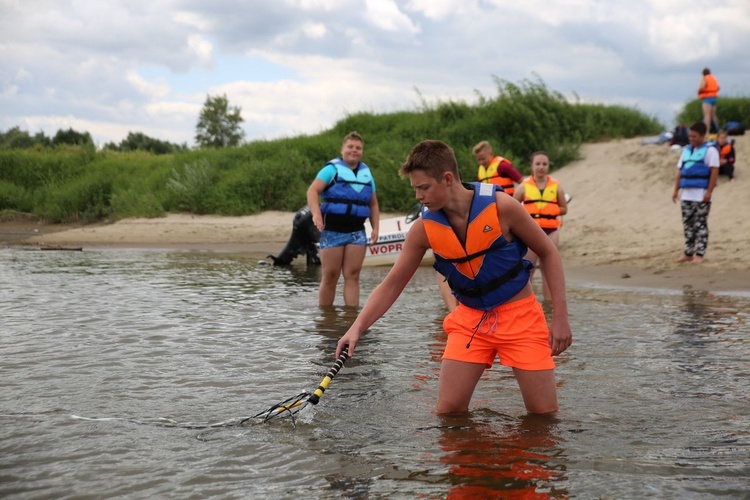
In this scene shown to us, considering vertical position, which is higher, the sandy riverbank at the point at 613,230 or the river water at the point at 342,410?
the sandy riverbank at the point at 613,230

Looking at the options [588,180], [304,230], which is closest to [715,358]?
[304,230]

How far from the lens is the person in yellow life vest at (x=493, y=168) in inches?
440

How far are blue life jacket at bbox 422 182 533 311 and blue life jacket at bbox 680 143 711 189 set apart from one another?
8.45 metres

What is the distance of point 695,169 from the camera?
12.3m

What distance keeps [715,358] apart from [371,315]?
12.1 feet

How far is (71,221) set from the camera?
24016 millimetres

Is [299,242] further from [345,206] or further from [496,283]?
[496,283]

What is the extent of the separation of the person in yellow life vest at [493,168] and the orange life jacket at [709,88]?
8806 mm

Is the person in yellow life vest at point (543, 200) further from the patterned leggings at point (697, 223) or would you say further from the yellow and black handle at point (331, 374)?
the yellow and black handle at point (331, 374)

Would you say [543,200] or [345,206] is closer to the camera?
[345,206]

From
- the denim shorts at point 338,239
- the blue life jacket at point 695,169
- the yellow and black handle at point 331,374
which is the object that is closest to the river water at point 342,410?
the yellow and black handle at point 331,374

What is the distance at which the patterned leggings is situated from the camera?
40.5 feet

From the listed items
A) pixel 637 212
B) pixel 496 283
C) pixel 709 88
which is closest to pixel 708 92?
pixel 709 88

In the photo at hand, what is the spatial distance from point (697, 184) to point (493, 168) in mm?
3345
